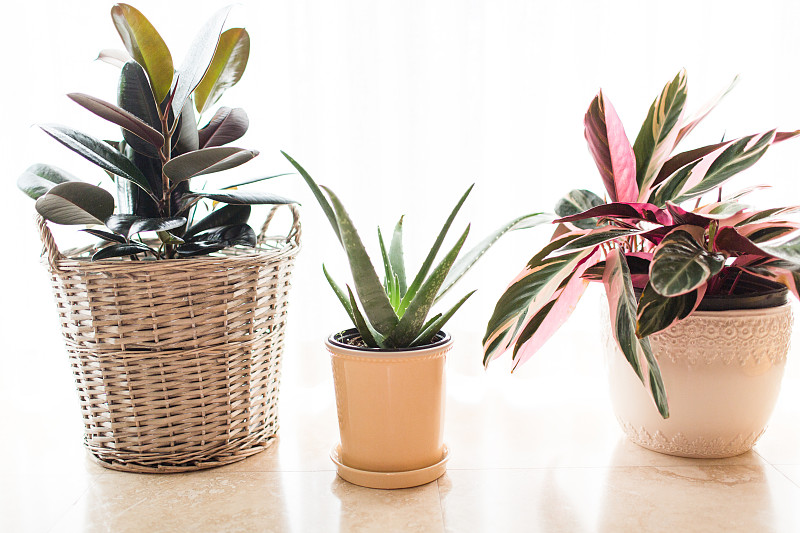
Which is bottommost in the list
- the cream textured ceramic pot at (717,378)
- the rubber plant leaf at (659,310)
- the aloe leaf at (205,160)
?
the cream textured ceramic pot at (717,378)

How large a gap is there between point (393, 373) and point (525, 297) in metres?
0.21

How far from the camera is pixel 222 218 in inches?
39.3

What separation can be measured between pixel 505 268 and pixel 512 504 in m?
0.63

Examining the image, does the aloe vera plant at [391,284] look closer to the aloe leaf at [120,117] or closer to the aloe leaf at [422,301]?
the aloe leaf at [422,301]

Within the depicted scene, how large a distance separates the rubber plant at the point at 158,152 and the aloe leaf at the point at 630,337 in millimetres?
472

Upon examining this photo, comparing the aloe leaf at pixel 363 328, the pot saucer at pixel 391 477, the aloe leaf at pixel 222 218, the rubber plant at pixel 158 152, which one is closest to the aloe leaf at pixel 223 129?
the rubber plant at pixel 158 152

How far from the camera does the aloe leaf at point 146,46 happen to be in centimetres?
89

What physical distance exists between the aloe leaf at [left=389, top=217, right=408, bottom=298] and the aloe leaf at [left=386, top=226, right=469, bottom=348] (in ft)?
0.33

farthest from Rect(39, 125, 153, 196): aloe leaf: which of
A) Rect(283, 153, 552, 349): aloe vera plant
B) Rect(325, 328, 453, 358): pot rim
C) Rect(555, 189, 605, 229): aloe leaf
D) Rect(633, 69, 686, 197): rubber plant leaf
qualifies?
Rect(633, 69, 686, 197): rubber plant leaf

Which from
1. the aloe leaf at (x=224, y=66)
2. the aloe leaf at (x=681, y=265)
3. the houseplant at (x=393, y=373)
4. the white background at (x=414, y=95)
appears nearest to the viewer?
the aloe leaf at (x=681, y=265)

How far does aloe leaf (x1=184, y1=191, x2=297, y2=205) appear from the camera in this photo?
894mm

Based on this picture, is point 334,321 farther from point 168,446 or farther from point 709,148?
point 709,148

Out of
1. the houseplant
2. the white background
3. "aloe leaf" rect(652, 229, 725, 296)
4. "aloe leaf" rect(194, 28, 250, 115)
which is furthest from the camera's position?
the white background

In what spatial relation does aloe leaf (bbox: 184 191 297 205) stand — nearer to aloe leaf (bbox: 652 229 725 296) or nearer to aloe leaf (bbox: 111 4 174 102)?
aloe leaf (bbox: 111 4 174 102)
